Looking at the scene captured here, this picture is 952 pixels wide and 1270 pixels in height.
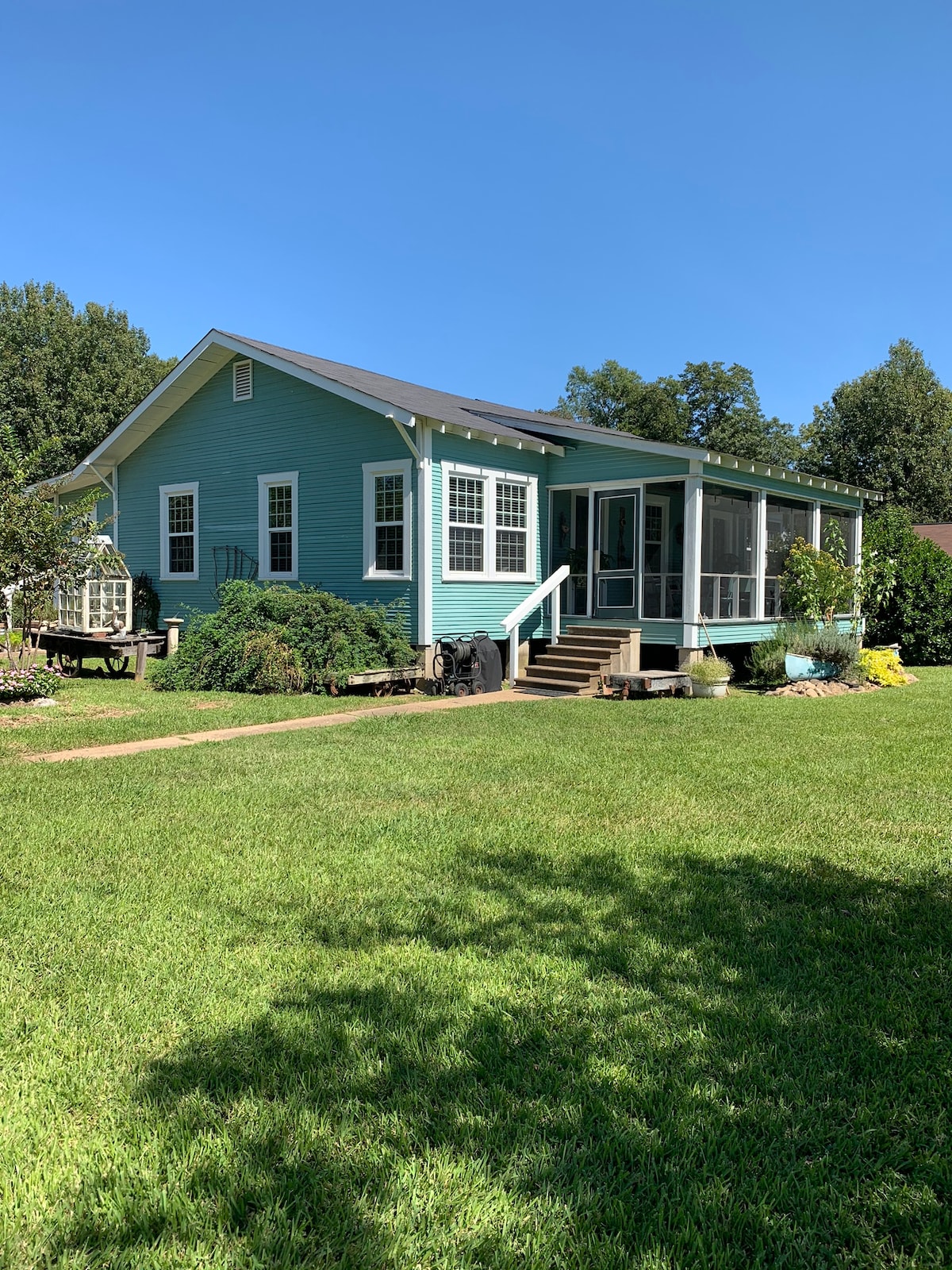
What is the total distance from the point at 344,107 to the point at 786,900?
17.0 m

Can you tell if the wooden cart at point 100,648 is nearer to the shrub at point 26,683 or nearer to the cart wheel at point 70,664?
the cart wheel at point 70,664

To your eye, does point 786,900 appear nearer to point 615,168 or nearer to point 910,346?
point 615,168

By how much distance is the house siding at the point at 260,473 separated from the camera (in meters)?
14.2

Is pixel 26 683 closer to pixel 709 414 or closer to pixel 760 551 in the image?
pixel 760 551

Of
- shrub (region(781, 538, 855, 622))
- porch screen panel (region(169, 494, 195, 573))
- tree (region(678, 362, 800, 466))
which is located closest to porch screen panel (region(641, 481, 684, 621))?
shrub (region(781, 538, 855, 622))

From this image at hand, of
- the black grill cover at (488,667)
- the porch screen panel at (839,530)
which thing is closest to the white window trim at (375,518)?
the black grill cover at (488,667)

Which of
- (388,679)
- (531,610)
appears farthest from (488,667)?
(388,679)

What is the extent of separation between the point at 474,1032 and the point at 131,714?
8.14 meters

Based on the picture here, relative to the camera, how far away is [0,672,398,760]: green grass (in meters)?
8.40

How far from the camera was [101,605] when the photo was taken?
14.6 metres

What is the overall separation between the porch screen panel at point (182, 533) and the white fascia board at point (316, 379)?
11.0 feet

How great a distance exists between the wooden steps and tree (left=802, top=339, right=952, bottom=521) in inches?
1089

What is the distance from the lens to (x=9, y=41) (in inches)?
531

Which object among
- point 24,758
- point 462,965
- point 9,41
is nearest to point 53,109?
point 9,41
